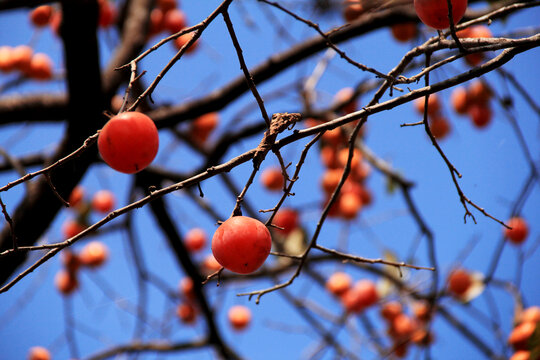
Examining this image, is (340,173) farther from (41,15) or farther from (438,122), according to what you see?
(41,15)

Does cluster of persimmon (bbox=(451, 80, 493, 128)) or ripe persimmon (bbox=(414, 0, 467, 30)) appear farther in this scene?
cluster of persimmon (bbox=(451, 80, 493, 128))

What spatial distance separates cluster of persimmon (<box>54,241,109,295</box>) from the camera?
113 inches

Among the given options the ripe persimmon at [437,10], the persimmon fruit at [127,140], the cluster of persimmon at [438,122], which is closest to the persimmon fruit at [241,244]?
the persimmon fruit at [127,140]

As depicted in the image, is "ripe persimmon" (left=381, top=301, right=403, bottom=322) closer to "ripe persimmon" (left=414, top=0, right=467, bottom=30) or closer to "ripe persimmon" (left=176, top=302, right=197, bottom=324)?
"ripe persimmon" (left=176, top=302, right=197, bottom=324)

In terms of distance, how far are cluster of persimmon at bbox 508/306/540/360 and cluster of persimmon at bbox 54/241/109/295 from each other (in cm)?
224

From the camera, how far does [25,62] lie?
2.99 m

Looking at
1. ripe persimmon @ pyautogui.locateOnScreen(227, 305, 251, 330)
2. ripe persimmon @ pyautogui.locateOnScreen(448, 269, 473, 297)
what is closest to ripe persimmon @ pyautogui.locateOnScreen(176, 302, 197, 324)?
ripe persimmon @ pyautogui.locateOnScreen(227, 305, 251, 330)

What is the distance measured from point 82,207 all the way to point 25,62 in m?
1.06

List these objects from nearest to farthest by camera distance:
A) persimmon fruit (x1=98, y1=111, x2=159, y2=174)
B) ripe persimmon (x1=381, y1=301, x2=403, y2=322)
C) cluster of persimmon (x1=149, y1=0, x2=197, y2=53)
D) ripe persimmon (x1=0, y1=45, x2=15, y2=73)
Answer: persimmon fruit (x1=98, y1=111, x2=159, y2=174) → cluster of persimmon (x1=149, y1=0, x2=197, y2=53) → ripe persimmon (x1=381, y1=301, x2=403, y2=322) → ripe persimmon (x1=0, y1=45, x2=15, y2=73)

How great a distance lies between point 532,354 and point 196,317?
5.92ft

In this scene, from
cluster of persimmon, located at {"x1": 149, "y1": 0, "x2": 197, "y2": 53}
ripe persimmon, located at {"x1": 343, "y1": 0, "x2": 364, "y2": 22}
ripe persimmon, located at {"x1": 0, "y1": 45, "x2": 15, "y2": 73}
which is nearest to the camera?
ripe persimmon, located at {"x1": 343, "y1": 0, "x2": 364, "y2": 22}

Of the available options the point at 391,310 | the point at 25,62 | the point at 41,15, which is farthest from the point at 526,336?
the point at 25,62

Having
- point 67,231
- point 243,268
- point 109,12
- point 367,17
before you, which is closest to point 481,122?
point 367,17

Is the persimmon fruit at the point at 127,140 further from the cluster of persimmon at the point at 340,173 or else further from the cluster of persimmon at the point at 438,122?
the cluster of persimmon at the point at 438,122
